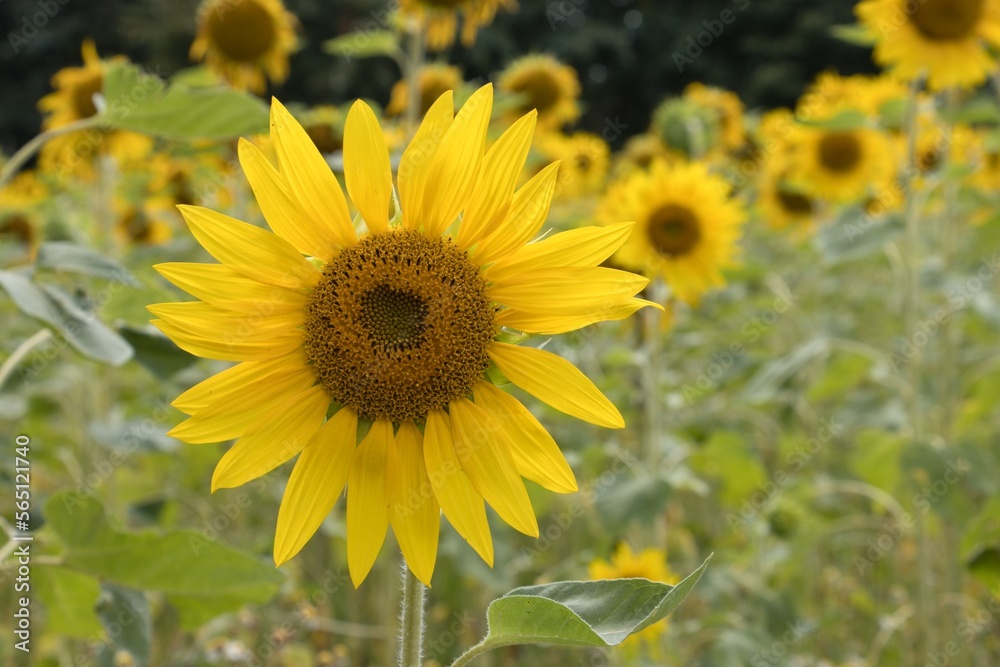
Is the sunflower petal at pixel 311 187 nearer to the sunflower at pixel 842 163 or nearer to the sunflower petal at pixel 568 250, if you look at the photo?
the sunflower petal at pixel 568 250

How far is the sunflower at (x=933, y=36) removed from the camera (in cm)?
280

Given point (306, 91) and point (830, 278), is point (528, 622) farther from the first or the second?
point (306, 91)

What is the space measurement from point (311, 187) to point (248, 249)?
10cm

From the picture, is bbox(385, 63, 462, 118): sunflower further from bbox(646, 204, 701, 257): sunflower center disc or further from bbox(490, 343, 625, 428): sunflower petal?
bbox(490, 343, 625, 428): sunflower petal

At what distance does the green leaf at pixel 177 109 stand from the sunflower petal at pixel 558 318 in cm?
58

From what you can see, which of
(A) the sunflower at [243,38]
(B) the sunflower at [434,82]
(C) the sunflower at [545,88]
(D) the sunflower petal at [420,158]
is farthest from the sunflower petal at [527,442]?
(C) the sunflower at [545,88]

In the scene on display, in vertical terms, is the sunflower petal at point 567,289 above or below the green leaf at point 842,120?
above

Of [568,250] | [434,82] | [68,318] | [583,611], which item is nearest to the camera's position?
[583,611]

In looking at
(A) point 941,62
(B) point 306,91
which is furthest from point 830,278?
(B) point 306,91

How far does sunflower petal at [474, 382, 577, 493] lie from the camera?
1033mm

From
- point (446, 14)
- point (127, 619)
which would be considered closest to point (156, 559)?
point (127, 619)

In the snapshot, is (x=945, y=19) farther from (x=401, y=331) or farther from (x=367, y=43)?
(x=401, y=331)

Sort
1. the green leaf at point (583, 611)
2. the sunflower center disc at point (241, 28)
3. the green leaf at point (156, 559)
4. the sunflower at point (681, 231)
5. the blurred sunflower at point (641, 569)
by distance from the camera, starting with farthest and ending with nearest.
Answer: the sunflower center disc at point (241, 28) → the sunflower at point (681, 231) → the blurred sunflower at point (641, 569) → the green leaf at point (156, 559) → the green leaf at point (583, 611)

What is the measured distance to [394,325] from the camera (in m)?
1.08
